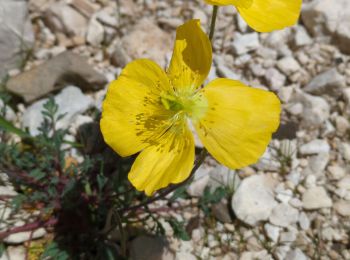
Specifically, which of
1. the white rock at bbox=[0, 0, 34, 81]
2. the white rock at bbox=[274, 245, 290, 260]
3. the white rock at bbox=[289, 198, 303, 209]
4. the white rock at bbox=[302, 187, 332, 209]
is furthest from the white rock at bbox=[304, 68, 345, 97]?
the white rock at bbox=[0, 0, 34, 81]

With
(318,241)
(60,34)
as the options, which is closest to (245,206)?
(318,241)

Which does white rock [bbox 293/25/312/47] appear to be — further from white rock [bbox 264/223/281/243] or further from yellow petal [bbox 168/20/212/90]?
yellow petal [bbox 168/20/212/90]

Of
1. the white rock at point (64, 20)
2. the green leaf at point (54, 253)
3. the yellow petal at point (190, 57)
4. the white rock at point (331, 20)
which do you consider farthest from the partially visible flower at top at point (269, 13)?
the white rock at point (64, 20)

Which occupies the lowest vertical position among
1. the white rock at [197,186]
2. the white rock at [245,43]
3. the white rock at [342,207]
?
the white rock at [197,186]

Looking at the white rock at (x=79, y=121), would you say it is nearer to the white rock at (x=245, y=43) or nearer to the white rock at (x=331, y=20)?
the white rock at (x=245, y=43)

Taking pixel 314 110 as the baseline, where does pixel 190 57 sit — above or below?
above

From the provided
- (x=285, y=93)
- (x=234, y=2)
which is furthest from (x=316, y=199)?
(x=234, y=2)

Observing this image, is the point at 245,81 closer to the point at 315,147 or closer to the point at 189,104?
the point at 315,147
